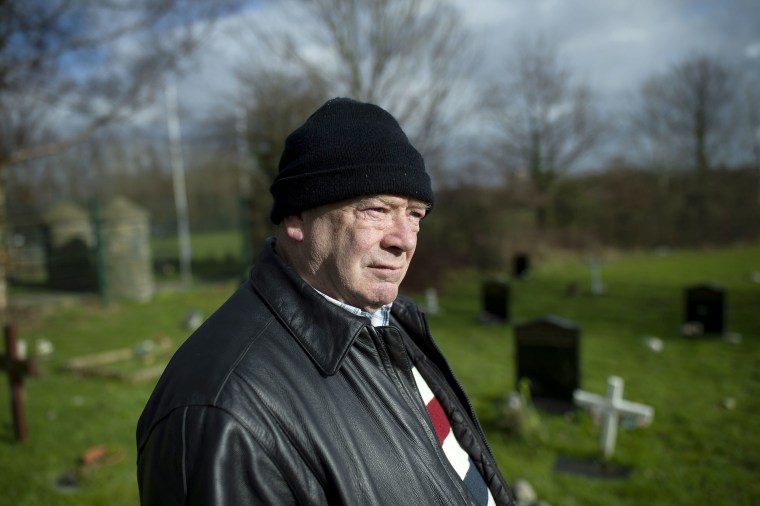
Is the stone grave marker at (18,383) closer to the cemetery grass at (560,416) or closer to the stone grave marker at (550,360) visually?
the cemetery grass at (560,416)

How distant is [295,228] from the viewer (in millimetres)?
1429

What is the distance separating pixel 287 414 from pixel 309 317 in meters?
0.27

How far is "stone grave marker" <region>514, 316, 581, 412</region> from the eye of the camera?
6.14 metres

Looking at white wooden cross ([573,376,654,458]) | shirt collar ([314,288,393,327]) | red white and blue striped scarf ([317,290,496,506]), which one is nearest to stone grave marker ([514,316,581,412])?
white wooden cross ([573,376,654,458])

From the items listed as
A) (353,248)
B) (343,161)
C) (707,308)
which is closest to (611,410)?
(353,248)

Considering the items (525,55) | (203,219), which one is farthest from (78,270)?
(525,55)

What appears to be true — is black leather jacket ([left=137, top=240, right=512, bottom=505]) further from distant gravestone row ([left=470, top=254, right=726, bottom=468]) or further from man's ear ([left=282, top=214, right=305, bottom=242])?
distant gravestone row ([left=470, top=254, right=726, bottom=468])

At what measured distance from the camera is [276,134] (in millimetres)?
15508

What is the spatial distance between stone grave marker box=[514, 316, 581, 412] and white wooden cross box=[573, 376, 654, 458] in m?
0.57

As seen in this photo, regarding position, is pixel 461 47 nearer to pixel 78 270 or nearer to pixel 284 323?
pixel 78 270

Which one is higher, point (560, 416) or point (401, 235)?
point (401, 235)

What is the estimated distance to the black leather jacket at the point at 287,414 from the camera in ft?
3.42

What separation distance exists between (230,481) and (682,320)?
435 inches

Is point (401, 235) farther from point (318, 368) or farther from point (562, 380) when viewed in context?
point (562, 380)
